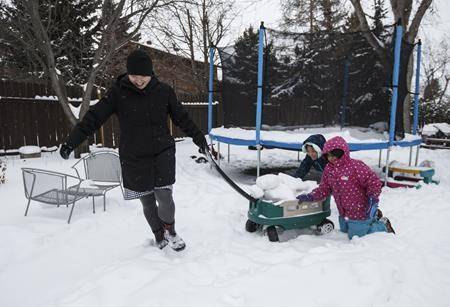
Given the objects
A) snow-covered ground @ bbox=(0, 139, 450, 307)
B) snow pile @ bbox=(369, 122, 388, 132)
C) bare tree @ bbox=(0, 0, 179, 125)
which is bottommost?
snow-covered ground @ bbox=(0, 139, 450, 307)

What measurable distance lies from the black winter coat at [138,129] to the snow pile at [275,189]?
39.2 inches

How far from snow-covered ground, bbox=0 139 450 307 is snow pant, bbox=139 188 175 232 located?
0.26 metres

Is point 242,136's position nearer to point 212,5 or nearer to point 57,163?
point 57,163

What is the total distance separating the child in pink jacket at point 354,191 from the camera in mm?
3121

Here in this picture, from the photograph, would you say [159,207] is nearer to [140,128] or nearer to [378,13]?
[140,128]

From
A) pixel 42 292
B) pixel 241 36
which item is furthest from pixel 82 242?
pixel 241 36

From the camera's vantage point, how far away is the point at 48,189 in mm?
4098

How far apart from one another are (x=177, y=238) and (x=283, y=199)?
1.09 m

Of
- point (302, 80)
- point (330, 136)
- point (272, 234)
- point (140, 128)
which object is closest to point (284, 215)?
point (272, 234)

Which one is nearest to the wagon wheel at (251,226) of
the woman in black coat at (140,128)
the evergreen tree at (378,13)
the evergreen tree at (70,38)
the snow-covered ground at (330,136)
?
the woman in black coat at (140,128)

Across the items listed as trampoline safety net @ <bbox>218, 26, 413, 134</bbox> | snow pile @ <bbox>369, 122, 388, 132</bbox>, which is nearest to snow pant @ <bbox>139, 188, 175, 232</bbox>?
trampoline safety net @ <bbox>218, 26, 413, 134</bbox>

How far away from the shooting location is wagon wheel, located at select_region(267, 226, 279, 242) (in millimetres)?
3215

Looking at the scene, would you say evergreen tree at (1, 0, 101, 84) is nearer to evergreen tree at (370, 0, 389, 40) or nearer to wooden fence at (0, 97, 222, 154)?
wooden fence at (0, 97, 222, 154)

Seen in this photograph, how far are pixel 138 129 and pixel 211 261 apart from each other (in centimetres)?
120
